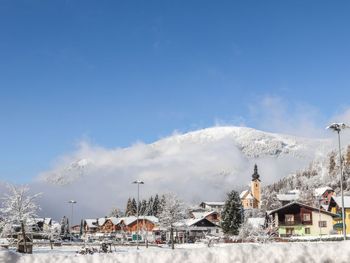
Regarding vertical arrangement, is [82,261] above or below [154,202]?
below

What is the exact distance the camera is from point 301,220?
87.9 m

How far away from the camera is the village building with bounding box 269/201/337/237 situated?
86.9 m

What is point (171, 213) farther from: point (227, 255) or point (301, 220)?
point (227, 255)

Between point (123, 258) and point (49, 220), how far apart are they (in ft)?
571

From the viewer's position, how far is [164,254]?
664 centimetres

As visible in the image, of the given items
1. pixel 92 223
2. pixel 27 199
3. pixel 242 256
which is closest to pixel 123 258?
pixel 242 256

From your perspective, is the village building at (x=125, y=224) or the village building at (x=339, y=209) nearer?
the village building at (x=339, y=209)

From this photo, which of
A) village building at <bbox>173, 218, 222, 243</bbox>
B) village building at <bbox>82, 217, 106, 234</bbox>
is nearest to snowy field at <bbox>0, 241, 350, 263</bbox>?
village building at <bbox>173, 218, 222, 243</bbox>

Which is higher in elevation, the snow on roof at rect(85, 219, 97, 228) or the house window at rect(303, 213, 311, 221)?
the snow on roof at rect(85, 219, 97, 228)

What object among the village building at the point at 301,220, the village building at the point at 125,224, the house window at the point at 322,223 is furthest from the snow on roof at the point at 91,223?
the house window at the point at 322,223

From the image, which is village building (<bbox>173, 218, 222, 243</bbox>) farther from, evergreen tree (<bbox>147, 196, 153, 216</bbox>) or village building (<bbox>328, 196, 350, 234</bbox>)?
evergreen tree (<bbox>147, 196, 153, 216</bbox>)

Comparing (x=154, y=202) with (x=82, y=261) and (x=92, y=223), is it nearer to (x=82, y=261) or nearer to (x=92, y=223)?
(x=92, y=223)

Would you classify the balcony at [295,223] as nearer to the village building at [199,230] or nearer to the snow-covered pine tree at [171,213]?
the village building at [199,230]

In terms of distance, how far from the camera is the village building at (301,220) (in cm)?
8694
